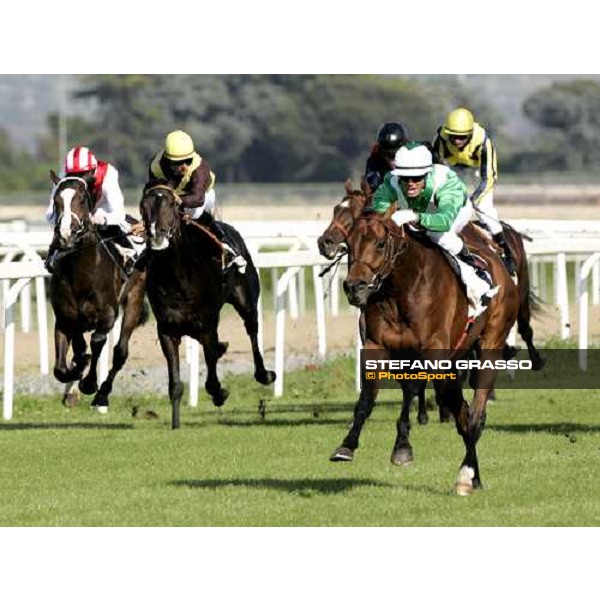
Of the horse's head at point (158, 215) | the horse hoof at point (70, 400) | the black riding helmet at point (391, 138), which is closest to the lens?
the horse's head at point (158, 215)

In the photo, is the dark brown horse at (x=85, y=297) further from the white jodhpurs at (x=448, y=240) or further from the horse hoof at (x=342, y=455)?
the horse hoof at (x=342, y=455)

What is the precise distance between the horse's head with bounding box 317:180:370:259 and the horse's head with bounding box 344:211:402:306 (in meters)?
1.11

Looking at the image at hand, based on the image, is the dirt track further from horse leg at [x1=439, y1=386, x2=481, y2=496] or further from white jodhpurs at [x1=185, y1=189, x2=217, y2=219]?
horse leg at [x1=439, y1=386, x2=481, y2=496]

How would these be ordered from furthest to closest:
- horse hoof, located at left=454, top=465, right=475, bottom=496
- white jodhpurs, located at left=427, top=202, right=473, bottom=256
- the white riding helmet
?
white jodhpurs, located at left=427, top=202, right=473, bottom=256 < the white riding helmet < horse hoof, located at left=454, top=465, right=475, bottom=496

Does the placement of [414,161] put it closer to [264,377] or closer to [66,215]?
[66,215]

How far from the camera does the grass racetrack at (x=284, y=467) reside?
9.12 metres

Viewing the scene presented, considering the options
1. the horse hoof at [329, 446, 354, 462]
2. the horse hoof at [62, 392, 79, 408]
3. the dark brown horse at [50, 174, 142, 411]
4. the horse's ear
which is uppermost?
the horse's ear

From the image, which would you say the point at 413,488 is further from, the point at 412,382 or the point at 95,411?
the point at 95,411

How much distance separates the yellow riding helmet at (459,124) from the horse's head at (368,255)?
2893mm

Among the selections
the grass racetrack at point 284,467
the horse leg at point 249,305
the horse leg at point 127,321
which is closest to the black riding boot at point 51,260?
the horse leg at point 127,321

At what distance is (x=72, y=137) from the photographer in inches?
3708

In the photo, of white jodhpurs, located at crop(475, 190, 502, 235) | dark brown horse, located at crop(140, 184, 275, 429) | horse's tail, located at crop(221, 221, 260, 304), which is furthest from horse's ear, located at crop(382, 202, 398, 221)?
horse's tail, located at crop(221, 221, 260, 304)

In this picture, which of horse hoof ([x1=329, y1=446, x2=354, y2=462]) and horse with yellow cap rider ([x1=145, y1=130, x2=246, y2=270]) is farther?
horse with yellow cap rider ([x1=145, y1=130, x2=246, y2=270])

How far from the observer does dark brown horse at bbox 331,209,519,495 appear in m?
9.50
